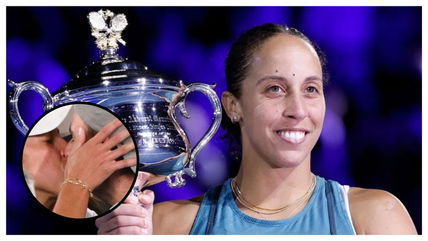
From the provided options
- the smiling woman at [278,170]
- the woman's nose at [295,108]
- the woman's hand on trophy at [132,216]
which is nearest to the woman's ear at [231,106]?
the smiling woman at [278,170]

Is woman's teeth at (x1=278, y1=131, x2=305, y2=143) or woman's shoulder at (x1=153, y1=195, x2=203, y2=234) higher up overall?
woman's teeth at (x1=278, y1=131, x2=305, y2=143)

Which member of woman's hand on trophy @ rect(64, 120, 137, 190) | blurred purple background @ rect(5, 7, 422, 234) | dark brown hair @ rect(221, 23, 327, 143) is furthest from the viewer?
blurred purple background @ rect(5, 7, 422, 234)

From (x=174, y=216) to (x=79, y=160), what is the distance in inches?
11.2

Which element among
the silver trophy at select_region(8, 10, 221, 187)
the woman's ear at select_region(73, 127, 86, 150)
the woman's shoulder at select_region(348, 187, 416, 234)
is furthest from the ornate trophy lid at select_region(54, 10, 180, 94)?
the woman's shoulder at select_region(348, 187, 416, 234)

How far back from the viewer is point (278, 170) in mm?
1604

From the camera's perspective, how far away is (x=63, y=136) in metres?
1.50

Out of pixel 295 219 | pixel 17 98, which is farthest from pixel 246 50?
pixel 17 98

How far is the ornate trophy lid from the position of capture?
1550 mm

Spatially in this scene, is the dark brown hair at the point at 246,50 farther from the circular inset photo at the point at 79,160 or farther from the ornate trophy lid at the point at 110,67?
the circular inset photo at the point at 79,160

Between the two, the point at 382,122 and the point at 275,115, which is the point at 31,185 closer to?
the point at 275,115

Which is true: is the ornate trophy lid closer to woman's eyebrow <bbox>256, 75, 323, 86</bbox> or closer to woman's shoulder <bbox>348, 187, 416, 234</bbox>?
woman's eyebrow <bbox>256, 75, 323, 86</bbox>

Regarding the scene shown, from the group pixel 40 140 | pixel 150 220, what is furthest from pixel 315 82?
pixel 40 140

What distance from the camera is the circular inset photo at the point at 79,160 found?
1.48 meters

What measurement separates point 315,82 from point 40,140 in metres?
0.57
